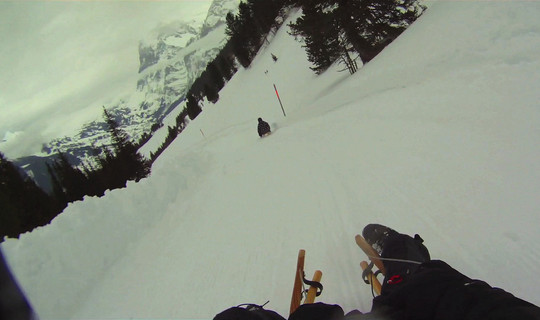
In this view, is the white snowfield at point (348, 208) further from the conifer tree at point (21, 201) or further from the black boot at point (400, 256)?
the conifer tree at point (21, 201)

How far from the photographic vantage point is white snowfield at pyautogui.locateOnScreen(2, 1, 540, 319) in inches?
118

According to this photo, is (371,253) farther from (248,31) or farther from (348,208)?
(248,31)

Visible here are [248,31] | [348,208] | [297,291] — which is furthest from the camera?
[248,31]

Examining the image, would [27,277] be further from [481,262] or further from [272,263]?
[481,262]

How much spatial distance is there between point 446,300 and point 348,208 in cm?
263

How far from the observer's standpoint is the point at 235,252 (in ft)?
14.2

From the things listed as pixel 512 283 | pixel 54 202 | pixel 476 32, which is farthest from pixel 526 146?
pixel 54 202

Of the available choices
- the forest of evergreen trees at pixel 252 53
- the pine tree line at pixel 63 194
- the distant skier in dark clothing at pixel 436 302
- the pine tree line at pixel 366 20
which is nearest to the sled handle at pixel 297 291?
the distant skier in dark clothing at pixel 436 302

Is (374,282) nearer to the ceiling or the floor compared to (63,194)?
nearer to the floor

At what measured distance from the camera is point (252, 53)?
64.6m

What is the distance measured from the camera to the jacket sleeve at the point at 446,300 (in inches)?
56.1

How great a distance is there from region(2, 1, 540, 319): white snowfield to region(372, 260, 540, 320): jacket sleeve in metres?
0.77

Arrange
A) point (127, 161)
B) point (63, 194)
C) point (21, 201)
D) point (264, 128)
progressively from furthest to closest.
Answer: point (63, 194) → point (127, 161) → point (21, 201) → point (264, 128)

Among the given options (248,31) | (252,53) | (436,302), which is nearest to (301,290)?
(436,302)
